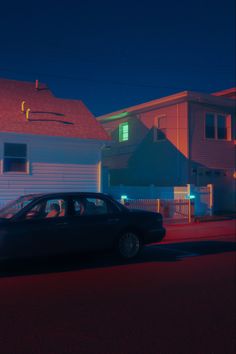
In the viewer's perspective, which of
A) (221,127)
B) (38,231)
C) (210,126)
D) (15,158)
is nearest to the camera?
(38,231)

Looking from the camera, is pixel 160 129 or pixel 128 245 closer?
pixel 128 245

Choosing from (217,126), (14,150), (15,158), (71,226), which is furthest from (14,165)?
(217,126)

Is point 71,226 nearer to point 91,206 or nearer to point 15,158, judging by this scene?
point 91,206

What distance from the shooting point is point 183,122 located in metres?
21.6

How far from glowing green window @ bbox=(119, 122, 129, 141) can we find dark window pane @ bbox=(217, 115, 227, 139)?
18.5 ft

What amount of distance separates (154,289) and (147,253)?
3754mm

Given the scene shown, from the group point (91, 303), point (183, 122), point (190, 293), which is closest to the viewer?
point (91, 303)

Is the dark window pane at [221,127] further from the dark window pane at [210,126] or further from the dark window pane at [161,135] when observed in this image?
the dark window pane at [161,135]

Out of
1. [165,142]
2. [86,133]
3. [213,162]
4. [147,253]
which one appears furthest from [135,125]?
[147,253]

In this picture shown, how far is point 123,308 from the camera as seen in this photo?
5.98 meters

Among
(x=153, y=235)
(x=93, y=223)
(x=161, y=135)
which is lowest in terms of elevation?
(x=153, y=235)

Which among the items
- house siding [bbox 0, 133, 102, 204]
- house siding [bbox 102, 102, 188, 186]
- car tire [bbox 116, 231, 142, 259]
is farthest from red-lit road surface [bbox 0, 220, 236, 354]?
house siding [bbox 102, 102, 188, 186]

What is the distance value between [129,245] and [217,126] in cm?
1477

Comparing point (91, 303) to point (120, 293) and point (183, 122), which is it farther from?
point (183, 122)
